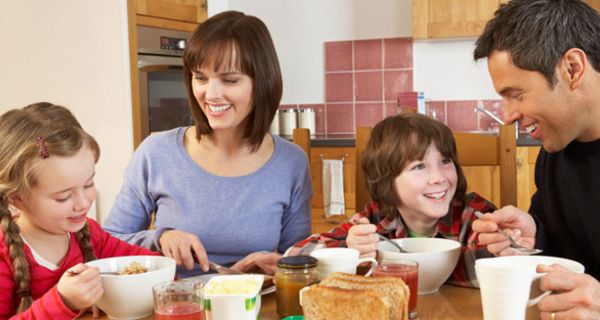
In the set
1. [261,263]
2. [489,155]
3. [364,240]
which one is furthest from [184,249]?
[489,155]

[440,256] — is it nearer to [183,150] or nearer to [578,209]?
[578,209]

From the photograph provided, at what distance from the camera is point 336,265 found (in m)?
1.11

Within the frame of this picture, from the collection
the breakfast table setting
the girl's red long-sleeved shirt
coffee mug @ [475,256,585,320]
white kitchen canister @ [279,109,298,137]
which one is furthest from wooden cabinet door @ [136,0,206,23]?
coffee mug @ [475,256,585,320]

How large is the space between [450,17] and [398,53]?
480 mm

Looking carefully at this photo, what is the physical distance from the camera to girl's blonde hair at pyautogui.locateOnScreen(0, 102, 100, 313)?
1.19 metres

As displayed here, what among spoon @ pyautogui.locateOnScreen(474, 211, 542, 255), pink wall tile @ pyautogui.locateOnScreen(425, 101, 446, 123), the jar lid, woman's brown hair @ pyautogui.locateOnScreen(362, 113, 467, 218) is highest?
pink wall tile @ pyautogui.locateOnScreen(425, 101, 446, 123)

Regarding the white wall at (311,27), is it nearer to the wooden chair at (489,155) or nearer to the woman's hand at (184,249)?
the wooden chair at (489,155)

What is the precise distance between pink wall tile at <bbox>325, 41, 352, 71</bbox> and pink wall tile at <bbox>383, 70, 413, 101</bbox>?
259 mm

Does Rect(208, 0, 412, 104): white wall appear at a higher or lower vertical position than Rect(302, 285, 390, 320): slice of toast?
higher

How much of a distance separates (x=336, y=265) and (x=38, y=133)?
0.62m

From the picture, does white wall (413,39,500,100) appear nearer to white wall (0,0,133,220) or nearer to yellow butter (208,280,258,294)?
white wall (0,0,133,220)

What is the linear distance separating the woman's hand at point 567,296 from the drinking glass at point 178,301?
49 cm

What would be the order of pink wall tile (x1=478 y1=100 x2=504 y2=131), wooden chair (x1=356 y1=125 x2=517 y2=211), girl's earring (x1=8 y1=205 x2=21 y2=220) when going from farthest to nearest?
1. pink wall tile (x1=478 y1=100 x2=504 y2=131)
2. wooden chair (x1=356 y1=125 x2=517 y2=211)
3. girl's earring (x1=8 y1=205 x2=21 y2=220)

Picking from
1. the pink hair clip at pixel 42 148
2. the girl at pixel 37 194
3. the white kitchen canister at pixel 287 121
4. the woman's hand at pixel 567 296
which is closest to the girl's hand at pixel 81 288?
the girl at pixel 37 194
